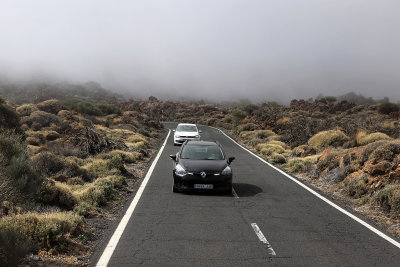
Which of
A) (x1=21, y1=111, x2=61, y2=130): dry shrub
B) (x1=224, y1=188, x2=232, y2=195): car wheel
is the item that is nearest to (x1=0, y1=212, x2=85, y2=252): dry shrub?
(x1=224, y1=188, x2=232, y2=195): car wheel

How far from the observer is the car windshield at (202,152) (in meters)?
12.4

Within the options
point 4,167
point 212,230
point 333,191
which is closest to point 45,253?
point 4,167

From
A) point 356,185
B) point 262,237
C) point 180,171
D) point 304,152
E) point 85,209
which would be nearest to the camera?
point 262,237

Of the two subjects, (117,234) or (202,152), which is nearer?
(117,234)

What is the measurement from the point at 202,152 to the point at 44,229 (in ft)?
22.2

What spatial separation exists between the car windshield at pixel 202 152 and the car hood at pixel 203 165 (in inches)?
13.6

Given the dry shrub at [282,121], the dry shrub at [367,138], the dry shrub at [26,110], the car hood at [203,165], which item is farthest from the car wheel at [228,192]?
the dry shrub at [282,121]

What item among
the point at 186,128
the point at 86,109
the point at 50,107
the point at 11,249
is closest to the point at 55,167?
the point at 11,249

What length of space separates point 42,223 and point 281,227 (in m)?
4.75

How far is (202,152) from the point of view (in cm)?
1271

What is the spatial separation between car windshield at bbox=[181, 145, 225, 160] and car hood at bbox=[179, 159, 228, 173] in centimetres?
35

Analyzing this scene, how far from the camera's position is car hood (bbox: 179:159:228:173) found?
37.5ft

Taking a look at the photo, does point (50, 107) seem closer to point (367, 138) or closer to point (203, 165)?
point (367, 138)

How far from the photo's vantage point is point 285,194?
11930 mm
